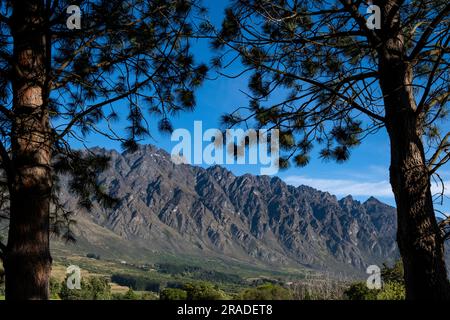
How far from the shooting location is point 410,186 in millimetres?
4250

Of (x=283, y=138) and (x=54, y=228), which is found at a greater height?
(x=283, y=138)

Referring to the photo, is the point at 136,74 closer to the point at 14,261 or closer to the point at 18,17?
the point at 18,17

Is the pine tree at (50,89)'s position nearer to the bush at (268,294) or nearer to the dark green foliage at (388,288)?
the dark green foliage at (388,288)

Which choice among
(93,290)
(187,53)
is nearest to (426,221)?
(187,53)

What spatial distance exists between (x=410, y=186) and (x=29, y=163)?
147 inches

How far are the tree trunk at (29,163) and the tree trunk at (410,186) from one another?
3.42 metres

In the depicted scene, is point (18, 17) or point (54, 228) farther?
point (54, 228)

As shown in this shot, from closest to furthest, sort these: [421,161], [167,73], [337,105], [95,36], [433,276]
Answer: [433,276] < [421,161] < [95,36] < [167,73] < [337,105]

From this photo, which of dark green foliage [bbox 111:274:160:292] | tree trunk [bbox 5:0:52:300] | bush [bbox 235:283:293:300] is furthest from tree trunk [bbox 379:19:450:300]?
dark green foliage [bbox 111:274:160:292]

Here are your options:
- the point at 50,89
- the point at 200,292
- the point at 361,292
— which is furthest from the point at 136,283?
the point at 50,89

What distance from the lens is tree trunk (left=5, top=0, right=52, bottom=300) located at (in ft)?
13.6

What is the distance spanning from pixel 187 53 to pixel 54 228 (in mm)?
3592

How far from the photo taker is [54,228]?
7195mm

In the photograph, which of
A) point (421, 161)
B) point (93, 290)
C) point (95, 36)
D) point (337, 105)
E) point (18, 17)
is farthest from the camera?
point (93, 290)
